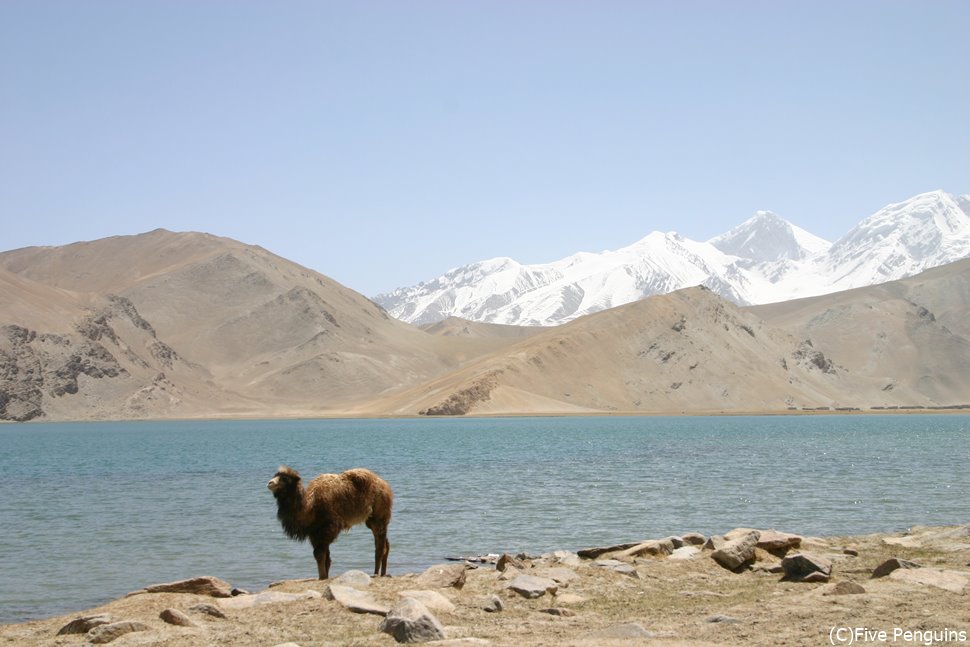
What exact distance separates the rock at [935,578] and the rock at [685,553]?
4.76 metres

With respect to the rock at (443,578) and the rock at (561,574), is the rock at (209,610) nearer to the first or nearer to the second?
the rock at (443,578)

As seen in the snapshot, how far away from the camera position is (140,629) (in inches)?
529

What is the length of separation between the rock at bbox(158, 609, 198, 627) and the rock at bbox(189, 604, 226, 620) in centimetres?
56

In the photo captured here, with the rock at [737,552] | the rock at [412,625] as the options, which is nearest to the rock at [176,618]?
the rock at [412,625]

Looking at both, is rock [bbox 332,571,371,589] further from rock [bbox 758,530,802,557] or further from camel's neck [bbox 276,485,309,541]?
rock [bbox 758,530,802,557]

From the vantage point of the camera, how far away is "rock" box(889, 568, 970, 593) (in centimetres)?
1517

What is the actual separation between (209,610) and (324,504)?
3.67 meters

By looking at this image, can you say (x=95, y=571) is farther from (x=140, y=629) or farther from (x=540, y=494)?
(x=540, y=494)

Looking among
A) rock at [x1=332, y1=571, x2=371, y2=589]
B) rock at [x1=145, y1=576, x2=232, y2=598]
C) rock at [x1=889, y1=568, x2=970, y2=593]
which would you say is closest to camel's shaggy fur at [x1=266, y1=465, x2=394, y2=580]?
rock at [x1=332, y1=571, x2=371, y2=589]

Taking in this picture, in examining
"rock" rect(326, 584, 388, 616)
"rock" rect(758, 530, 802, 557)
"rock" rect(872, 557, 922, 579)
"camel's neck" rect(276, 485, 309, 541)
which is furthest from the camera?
"rock" rect(758, 530, 802, 557)

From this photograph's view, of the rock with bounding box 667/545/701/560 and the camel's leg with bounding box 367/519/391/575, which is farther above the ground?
the camel's leg with bounding box 367/519/391/575

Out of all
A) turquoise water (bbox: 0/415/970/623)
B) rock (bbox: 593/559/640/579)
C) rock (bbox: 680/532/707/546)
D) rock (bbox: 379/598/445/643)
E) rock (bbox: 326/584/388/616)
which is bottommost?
turquoise water (bbox: 0/415/970/623)

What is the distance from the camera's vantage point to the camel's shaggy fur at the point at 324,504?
1803 centimetres

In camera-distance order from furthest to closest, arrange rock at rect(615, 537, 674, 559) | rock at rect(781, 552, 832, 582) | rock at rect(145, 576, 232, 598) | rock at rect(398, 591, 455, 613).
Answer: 1. rock at rect(615, 537, 674, 559)
2. rock at rect(145, 576, 232, 598)
3. rock at rect(781, 552, 832, 582)
4. rock at rect(398, 591, 455, 613)
